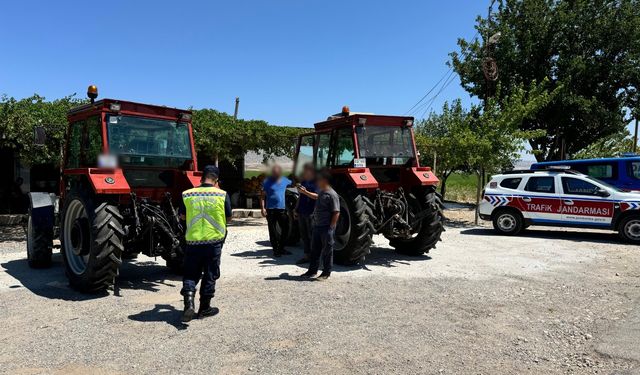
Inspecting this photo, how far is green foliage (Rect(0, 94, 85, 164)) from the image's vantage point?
10125 mm

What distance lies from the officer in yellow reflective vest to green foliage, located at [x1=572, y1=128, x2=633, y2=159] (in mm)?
21370

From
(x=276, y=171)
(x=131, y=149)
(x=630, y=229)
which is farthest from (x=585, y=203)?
(x=131, y=149)

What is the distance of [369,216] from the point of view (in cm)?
791

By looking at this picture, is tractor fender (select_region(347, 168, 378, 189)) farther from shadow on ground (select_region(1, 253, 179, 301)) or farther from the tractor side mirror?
the tractor side mirror

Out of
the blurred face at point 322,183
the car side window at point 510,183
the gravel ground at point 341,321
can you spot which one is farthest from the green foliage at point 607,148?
the blurred face at point 322,183

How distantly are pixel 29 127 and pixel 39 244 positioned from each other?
3.96 metres

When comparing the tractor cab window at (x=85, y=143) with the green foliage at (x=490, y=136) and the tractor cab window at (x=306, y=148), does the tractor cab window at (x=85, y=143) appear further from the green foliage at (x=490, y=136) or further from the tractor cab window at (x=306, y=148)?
the green foliage at (x=490, y=136)

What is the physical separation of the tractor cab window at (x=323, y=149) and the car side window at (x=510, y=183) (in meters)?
6.17

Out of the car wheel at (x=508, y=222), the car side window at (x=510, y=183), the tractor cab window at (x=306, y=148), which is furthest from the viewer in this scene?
the car side window at (x=510, y=183)

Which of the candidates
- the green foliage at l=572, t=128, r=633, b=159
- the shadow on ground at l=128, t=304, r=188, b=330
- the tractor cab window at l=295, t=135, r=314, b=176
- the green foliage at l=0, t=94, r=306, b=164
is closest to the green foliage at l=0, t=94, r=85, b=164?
the green foliage at l=0, t=94, r=306, b=164

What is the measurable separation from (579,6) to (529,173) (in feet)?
38.2

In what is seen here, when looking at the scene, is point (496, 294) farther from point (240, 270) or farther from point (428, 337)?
point (240, 270)

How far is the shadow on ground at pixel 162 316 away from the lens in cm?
510

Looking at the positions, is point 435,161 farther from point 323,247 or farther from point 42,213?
point 42,213
